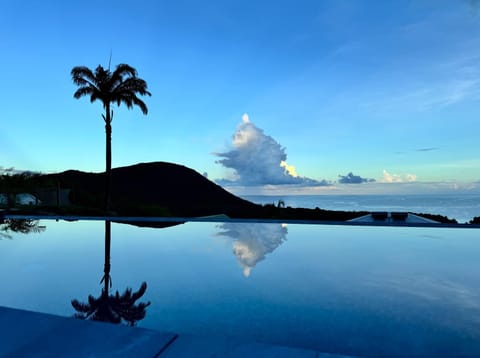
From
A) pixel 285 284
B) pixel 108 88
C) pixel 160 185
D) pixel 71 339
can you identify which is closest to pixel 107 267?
pixel 285 284

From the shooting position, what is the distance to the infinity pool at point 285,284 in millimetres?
3766

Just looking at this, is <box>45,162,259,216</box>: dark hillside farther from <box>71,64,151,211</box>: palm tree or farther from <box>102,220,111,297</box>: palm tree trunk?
<box>102,220,111,297</box>: palm tree trunk

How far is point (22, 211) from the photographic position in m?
19.6

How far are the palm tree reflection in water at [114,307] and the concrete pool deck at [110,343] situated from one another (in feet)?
3.32

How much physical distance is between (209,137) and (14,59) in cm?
1423

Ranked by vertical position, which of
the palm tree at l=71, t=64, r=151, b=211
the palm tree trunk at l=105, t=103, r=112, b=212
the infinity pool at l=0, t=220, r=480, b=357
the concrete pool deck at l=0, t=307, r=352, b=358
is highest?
the palm tree at l=71, t=64, r=151, b=211

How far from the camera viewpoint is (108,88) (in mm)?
19828

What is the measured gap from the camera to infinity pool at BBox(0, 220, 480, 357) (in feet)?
12.4

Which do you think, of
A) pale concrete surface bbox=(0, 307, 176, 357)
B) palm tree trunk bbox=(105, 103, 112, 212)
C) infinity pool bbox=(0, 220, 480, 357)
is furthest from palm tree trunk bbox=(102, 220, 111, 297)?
palm tree trunk bbox=(105, 103, 112, 212)

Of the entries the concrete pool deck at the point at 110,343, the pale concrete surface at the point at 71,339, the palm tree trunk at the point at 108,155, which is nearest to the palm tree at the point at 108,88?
the palm tree trunk at the point at 108,155

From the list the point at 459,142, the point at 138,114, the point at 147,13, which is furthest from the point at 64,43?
the point at 459,142

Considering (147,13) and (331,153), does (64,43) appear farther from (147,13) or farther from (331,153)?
(331,153)

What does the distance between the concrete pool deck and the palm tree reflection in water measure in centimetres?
101

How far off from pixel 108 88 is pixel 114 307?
18.6 m
